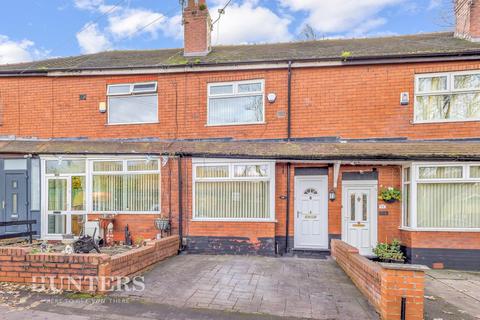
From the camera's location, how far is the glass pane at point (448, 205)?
290 inches

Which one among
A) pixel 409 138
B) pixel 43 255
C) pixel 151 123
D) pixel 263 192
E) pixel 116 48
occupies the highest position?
pixel 116 48

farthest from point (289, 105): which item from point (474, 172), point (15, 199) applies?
point (15, 199)

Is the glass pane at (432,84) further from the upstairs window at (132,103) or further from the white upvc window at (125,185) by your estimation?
the white upvc window at (125,185)

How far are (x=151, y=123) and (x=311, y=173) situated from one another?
16.8 feet

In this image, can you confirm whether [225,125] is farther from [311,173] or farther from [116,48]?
[116,48]

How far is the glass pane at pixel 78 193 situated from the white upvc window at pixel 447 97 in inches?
398

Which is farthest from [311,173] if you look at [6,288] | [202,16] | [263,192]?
[6,288]

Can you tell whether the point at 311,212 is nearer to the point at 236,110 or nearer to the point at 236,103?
the point at 236,110

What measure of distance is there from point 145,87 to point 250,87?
10.9 feet

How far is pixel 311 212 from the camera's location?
830 cm

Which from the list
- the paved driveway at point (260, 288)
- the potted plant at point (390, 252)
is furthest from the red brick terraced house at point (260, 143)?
the paved driveway at point (260, 288)

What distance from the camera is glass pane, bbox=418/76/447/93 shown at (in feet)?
25.4

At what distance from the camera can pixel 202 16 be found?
9.48m

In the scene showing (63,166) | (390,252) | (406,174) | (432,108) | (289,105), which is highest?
(289,105)
